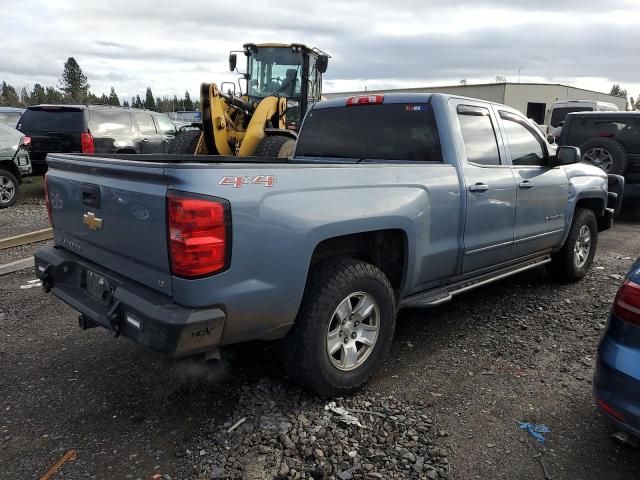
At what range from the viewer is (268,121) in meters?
9.70

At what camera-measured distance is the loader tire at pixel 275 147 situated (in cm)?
850

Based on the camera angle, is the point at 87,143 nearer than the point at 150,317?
No

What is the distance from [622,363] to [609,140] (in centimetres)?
769

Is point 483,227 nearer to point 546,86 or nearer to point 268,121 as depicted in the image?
point 268,121

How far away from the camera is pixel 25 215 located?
8.91 m

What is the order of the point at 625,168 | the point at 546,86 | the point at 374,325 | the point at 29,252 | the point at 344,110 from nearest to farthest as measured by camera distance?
1. the point at 374,325
2. the point at 344,110
3. the point at 29,252
4. the point at 625,168
5. the point at 546,86

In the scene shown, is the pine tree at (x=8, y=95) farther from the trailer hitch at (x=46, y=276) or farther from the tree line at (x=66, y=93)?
the trailer hitch at (x=46, y=276)

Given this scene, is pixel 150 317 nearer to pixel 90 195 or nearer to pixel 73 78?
pixel 90 195

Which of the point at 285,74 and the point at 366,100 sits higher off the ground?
the point at 285,74

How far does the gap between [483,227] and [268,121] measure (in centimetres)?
641

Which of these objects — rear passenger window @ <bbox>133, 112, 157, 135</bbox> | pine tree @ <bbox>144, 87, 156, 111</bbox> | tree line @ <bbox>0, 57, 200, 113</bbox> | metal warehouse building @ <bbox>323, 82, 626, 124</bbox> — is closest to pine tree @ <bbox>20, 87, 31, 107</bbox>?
tree line @ <bbox>0, 57, 200, 113</bbox>

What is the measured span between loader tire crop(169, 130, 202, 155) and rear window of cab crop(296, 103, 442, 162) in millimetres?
5297

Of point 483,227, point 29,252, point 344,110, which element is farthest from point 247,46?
point 483,227

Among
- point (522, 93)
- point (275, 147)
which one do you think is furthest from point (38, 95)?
point (275, 147)
